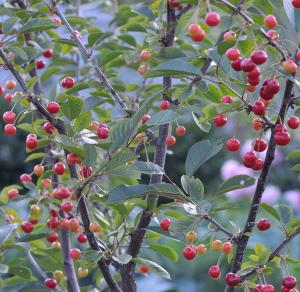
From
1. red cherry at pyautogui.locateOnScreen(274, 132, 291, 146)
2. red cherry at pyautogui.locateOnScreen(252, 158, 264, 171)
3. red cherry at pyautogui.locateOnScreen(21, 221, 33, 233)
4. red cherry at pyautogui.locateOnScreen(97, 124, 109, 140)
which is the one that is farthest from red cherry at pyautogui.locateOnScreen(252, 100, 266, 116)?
red cherry at pyautogui.locateOnScreen(21, 221, 33, 233)

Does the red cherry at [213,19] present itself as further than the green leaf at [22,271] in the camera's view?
No

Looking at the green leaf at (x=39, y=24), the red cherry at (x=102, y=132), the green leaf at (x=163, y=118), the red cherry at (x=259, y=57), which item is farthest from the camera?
the green leaf at (x=39, y=24)

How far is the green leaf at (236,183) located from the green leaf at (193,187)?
0.03m

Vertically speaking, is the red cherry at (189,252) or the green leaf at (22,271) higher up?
the red cherry at (189,252)

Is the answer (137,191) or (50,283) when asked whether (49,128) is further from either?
(50,283)

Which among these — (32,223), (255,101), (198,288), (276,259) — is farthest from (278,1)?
(198,288)

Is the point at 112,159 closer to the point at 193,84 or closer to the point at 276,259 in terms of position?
the point at 193,84

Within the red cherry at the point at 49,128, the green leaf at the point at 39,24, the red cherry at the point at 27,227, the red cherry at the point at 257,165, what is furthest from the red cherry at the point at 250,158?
the red cherry at the point at 27,227

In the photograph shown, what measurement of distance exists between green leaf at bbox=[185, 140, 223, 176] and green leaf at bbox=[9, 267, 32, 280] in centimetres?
55

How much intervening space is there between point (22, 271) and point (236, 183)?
637 millimetres

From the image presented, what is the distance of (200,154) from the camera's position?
1268 millimetres

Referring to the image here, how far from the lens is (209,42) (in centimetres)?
171

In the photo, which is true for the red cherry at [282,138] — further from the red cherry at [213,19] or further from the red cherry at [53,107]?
the red cherry at [53,107]

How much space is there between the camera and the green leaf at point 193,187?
1.22 meters
